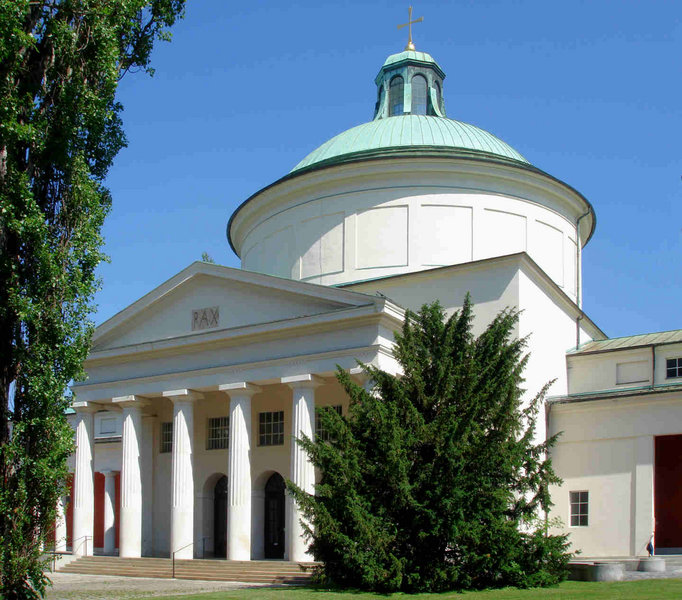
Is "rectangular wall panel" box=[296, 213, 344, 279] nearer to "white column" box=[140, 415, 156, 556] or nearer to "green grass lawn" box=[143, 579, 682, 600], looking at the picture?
"white column" box=[140, 415, 156, 556]

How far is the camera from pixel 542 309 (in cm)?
2994

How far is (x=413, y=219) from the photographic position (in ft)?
107

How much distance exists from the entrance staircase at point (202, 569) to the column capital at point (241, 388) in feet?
16.5

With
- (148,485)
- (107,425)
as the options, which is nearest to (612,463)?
(148,485)

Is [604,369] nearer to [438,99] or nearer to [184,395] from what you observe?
[184,395]

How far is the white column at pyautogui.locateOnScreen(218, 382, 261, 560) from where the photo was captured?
2745 cm

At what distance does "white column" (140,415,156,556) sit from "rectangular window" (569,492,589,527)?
15.0 meters

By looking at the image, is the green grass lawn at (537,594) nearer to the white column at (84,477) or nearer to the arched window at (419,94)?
the white column at (84,477)

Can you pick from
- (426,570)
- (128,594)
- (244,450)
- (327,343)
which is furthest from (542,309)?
(128,594)

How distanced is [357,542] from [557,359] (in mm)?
13821

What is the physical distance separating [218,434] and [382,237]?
923cm

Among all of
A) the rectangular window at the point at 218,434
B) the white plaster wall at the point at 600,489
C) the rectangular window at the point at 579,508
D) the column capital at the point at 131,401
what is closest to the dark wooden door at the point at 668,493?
the white plaster wall at the point at 600,489

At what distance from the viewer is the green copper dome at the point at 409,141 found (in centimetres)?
3341

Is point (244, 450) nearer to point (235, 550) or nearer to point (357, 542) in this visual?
point (235, 550)
